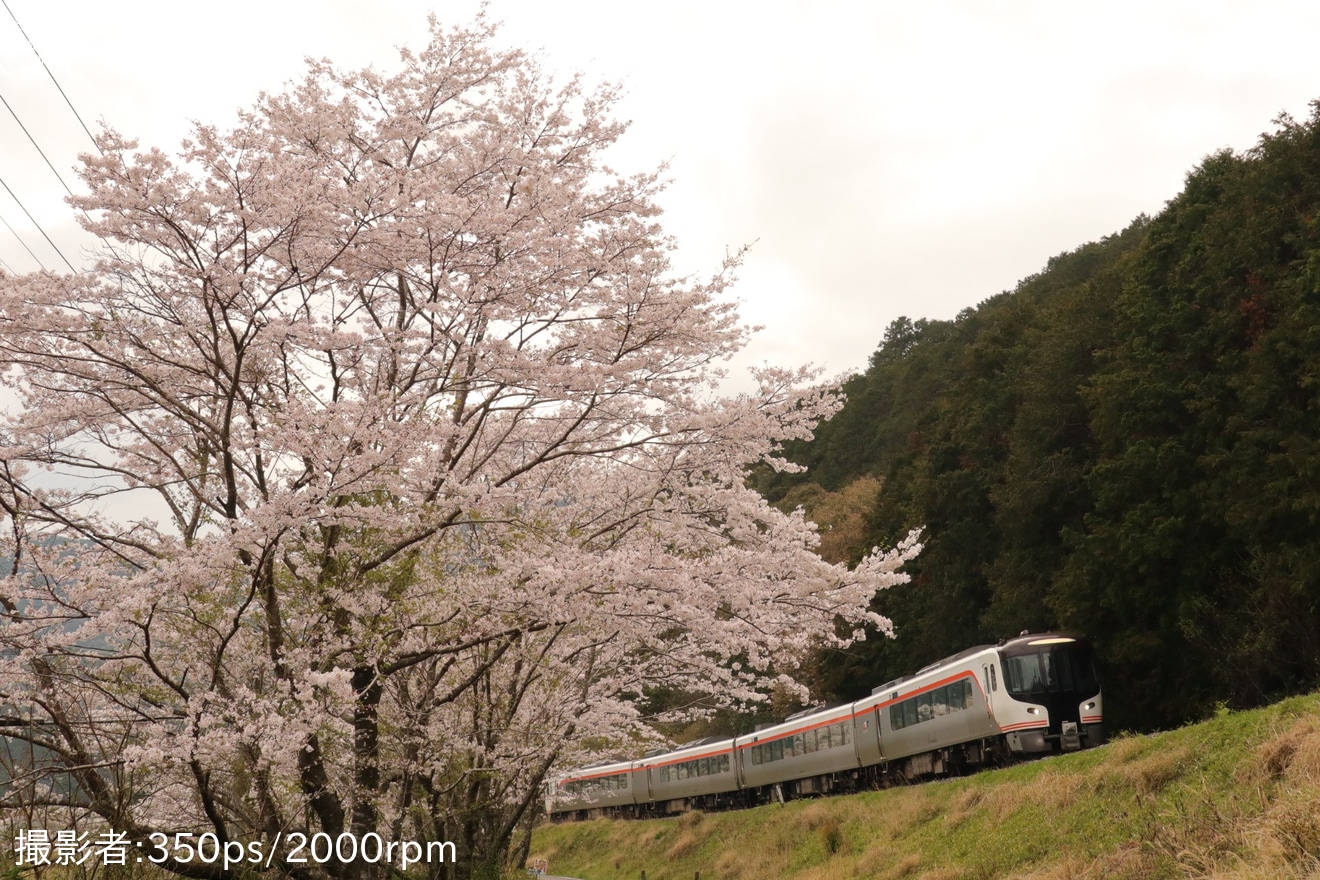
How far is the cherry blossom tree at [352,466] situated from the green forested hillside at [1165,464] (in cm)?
1097

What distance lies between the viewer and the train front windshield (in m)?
18.8

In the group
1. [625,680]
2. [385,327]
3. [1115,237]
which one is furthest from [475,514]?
[1115,237]

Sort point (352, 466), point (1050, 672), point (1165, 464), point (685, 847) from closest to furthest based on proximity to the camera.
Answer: point (352, 466), point (1050, 672), point (1165, 464), point (685, 847)

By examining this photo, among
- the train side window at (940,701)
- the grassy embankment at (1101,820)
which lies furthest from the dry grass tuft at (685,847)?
the train side window at (940,701)

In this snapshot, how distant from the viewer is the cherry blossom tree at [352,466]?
25.1ft

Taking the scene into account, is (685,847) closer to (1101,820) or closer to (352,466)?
(1101,820)

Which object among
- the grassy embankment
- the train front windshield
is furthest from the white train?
the grassy embankment

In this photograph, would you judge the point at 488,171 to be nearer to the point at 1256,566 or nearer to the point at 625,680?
the point at 625,680

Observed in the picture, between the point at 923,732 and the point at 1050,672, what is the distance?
128 inches

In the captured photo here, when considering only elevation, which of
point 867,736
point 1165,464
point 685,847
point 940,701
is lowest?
point 685,847

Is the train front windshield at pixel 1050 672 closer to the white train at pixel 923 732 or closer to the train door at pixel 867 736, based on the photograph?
the white train at pixel 923 732

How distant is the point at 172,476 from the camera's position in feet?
29.9

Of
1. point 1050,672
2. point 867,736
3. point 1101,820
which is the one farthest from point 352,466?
point 867,736

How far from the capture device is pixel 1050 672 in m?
19.0
